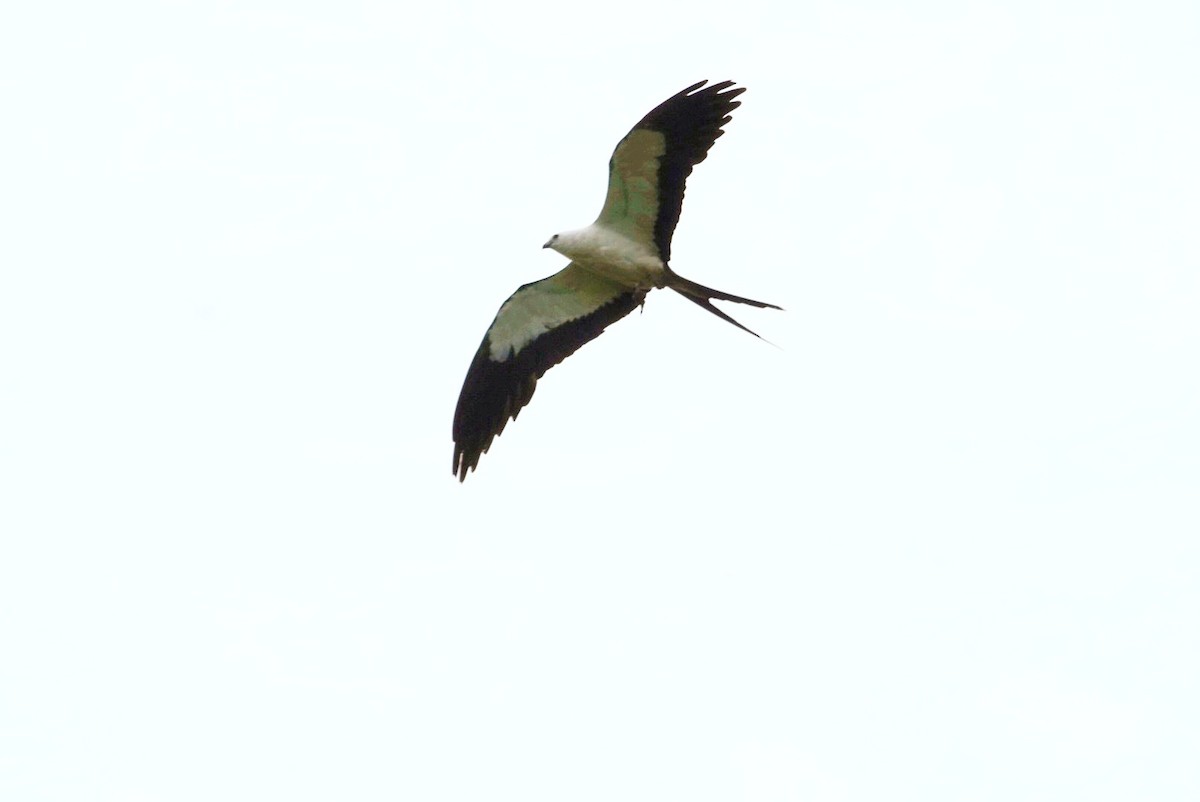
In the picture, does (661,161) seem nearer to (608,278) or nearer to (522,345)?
(608,278)

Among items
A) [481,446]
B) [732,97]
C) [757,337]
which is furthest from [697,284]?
[481,446]

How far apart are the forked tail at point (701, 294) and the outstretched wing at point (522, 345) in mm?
722

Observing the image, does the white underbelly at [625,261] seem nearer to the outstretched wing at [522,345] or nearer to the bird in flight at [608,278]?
the bird in flight at [608,278]

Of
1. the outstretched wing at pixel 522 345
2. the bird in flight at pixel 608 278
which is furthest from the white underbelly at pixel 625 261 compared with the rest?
the outstretched wing at pixel 522 345

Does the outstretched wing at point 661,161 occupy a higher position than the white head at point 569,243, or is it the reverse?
the outstretched wing at point 661,161

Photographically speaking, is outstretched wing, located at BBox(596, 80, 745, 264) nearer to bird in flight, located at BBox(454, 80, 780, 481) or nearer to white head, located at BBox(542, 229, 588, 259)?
bird in flight, located at BBox(454, 80, 780, 481)

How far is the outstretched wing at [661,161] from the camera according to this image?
13758 mm

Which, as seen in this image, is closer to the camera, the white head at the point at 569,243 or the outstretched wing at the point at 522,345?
the white head at the point at 569,243

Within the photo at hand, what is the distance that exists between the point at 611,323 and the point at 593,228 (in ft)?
3.75

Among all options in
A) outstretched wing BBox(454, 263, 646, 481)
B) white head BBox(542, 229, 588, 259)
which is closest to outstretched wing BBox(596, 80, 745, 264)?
white head BBox(542, 229, 588, 259)

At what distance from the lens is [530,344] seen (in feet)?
50.7

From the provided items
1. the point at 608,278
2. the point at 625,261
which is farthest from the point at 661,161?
the point at 608,278

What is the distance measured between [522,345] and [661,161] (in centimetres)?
245

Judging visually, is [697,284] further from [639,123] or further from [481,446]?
[481,446]
